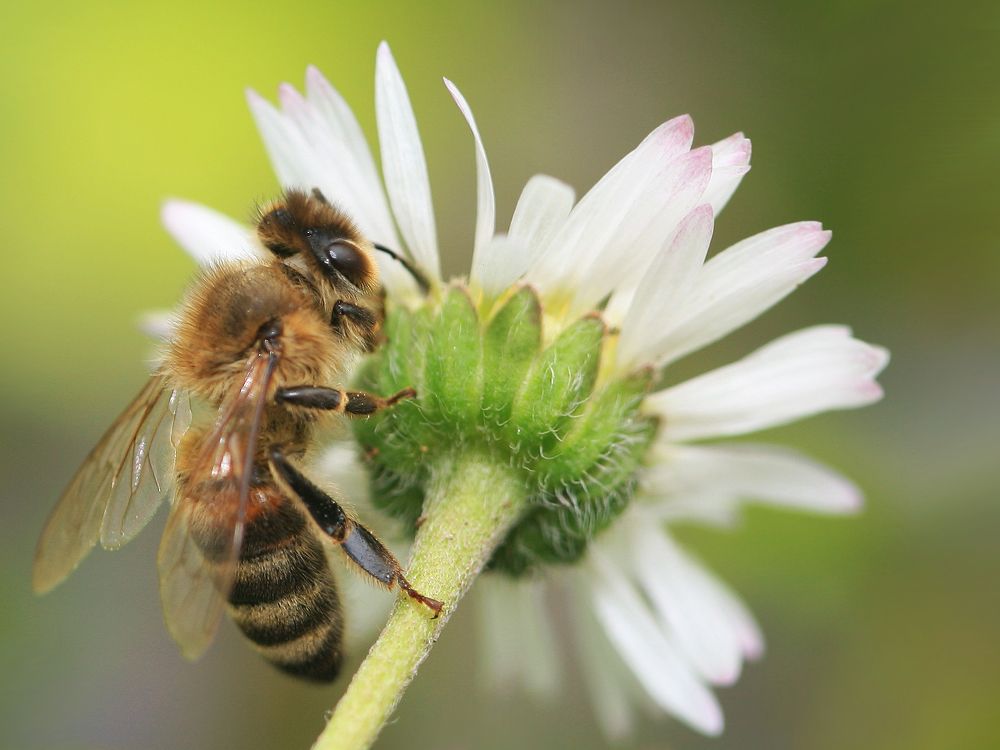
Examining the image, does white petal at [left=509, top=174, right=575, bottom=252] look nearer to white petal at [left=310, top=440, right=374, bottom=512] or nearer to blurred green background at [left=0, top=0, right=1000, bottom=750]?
white petal at [left=310, top=440, right=374, bottom=512]

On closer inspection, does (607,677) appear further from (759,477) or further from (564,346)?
(564,346)

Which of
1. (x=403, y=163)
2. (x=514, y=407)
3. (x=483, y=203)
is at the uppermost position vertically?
(x=403, y=163)

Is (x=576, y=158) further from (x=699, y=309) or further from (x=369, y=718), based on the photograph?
(x=369, y=718)

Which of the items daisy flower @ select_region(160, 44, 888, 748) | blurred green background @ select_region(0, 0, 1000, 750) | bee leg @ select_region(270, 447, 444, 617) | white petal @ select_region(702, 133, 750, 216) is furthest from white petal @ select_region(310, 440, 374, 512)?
blurred green background @ select_region(0, 0, 1000, 750)

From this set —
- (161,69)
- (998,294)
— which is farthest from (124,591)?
(998,294)

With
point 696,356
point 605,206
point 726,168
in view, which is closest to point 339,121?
point 605,206

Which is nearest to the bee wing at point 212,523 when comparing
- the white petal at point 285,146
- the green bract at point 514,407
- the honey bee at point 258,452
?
the honey bee at point 258,452

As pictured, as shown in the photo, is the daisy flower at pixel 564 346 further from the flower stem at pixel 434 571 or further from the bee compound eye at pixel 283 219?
the bee compound eye at pixel 283 219
